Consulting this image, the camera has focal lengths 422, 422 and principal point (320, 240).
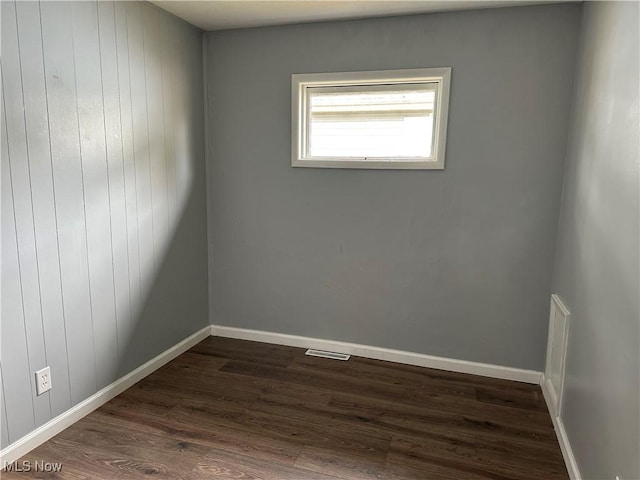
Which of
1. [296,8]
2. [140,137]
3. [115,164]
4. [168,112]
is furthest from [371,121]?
[115,164]

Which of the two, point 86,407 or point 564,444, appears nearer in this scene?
point 564,444

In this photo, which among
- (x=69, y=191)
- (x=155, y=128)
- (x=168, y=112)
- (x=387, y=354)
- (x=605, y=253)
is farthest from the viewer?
(x=387, y=354)

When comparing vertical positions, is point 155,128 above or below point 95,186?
above

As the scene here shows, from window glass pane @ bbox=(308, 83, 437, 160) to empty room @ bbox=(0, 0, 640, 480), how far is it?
0.6 inches

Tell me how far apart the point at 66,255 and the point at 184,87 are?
139 centimetres

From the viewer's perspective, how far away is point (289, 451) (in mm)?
2012

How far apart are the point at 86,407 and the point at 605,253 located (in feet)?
8.46

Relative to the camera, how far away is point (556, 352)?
2.37m

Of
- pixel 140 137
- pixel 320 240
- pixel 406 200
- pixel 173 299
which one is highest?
pixel 140 137

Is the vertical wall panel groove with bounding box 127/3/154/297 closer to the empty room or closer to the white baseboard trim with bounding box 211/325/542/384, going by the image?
the empty room

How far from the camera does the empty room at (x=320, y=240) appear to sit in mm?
1819

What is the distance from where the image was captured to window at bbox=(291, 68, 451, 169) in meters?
2.67

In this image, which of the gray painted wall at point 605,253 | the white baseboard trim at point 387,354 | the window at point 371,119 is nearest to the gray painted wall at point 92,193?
the white baseboard trim at point 387,354

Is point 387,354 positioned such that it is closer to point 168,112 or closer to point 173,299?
point 173,299
